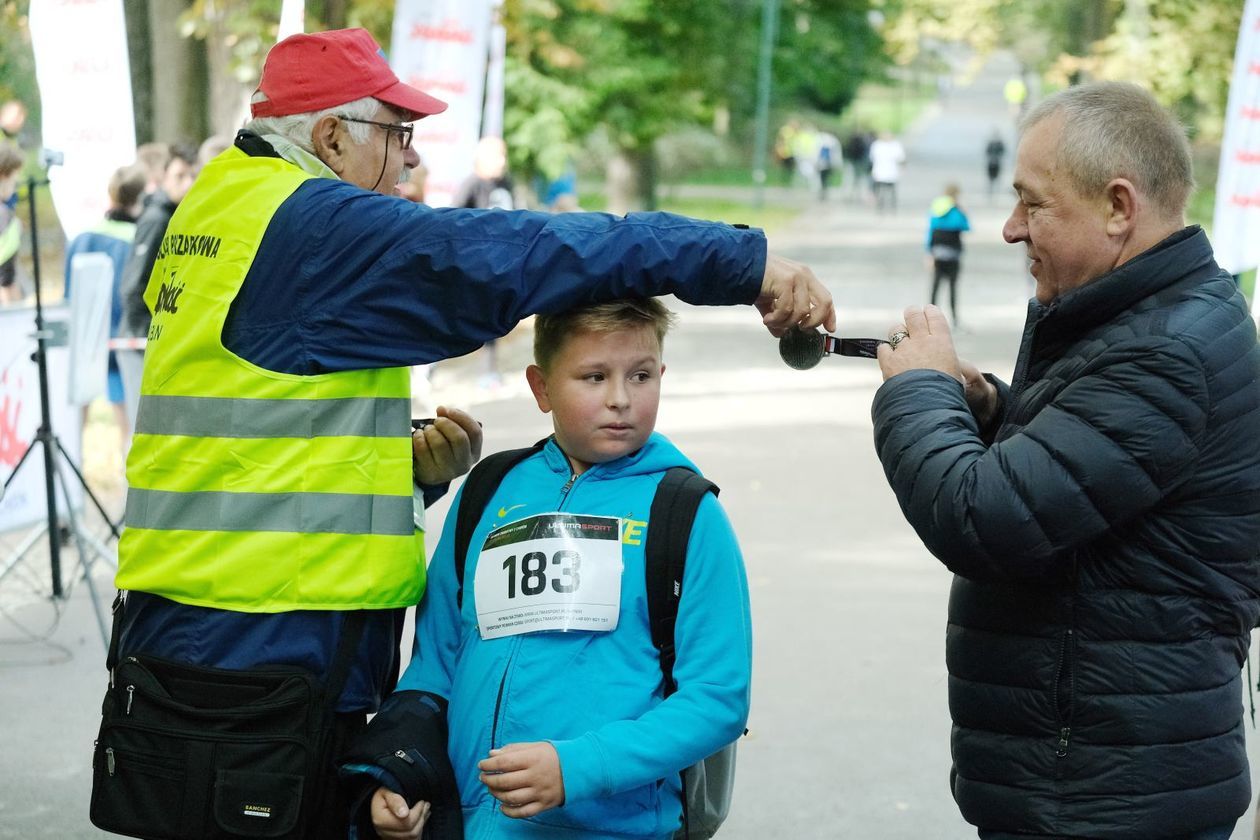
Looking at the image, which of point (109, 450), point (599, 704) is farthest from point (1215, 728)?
point (109, 450)

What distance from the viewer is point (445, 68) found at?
13.3 m

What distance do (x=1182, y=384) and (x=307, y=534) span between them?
56.7 inches

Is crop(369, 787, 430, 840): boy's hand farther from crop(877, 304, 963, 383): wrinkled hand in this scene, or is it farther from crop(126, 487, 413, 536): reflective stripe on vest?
crop(877, 304, 963, 383): wrinkled hand

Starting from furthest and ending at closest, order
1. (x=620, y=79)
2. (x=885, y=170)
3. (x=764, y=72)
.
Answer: (x=764, y=72) < (x=885, y=170) < (x=620, y=79)

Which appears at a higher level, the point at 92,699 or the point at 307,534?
the point at 307,534

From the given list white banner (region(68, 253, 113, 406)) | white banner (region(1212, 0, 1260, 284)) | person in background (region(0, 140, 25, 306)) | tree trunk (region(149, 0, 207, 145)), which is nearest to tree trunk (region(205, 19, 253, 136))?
tree trunk (region(149, 0, 207, 145))

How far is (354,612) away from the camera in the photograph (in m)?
2.90

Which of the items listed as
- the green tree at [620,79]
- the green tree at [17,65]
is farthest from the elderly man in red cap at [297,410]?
the green tree at [620,79]

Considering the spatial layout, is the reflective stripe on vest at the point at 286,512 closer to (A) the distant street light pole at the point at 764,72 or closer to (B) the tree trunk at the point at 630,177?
(B) the tree trunk at the point at 630,177

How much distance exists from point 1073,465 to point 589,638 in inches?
34.3

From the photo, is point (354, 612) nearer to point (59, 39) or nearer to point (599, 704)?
point (599, 704)

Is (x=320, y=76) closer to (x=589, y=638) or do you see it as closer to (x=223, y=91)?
(x=589, y=638)

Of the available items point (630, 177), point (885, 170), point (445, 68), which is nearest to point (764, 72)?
point (885, 170)

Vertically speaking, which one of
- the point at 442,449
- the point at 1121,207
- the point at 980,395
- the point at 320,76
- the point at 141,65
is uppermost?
the point at 320,76
